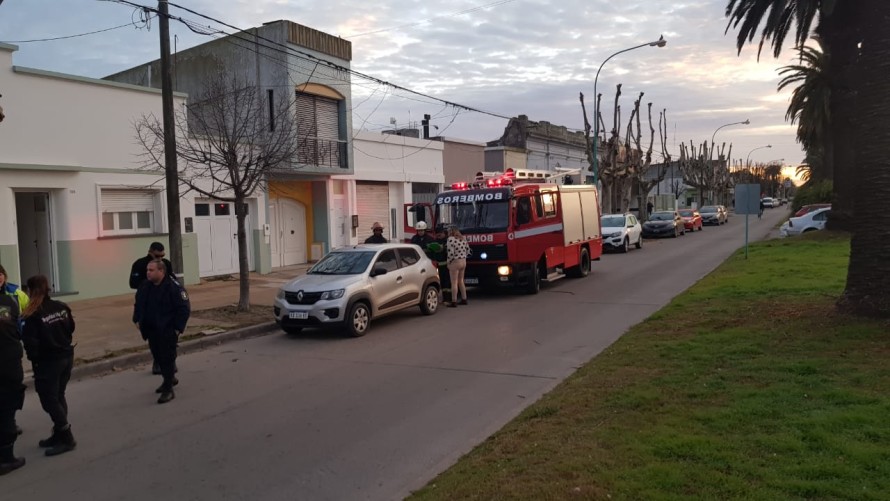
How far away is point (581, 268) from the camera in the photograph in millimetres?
18531

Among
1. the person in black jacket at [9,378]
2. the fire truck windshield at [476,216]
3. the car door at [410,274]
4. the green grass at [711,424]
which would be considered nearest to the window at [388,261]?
the car door at [410,274]

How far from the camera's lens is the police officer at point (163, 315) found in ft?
24.1

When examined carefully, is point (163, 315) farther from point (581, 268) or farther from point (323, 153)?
point (323, 153)

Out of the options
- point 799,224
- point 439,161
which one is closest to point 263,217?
point 439,161

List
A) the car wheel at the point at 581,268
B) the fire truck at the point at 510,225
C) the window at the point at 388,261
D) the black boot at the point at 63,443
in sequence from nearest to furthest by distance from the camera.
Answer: the black boot at the point at 63,443 → the window at the point at 388,261 → the fire truck at the point at 510,225 → the car wheel at the point at 581,268

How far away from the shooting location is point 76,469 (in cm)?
547

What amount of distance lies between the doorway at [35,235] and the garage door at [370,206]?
433 inches

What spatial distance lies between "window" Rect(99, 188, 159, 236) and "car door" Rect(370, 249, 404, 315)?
7.37 metres

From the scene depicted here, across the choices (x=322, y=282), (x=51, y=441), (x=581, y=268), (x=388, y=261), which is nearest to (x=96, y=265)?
(x=322, y=282)

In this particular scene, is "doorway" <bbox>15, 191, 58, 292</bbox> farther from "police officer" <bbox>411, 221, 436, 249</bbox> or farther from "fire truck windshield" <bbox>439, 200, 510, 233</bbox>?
Result: "fire truck windshield" <bbox>439, 200, 510, 233</bbox>

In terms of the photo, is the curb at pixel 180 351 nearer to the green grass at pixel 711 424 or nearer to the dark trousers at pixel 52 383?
the dark trousers at pixel 52 383

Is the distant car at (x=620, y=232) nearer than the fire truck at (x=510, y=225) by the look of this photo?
No

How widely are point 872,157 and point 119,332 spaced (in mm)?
11670

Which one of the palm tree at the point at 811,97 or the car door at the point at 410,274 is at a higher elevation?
the palm tree at the point at 811,97
